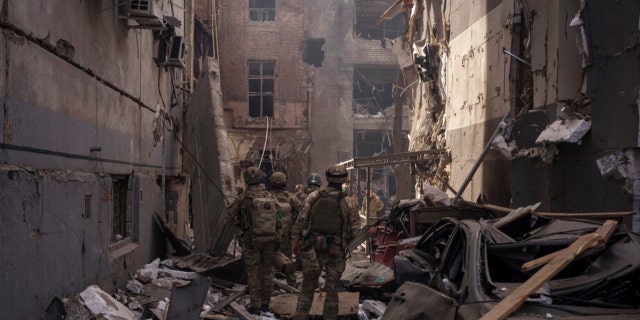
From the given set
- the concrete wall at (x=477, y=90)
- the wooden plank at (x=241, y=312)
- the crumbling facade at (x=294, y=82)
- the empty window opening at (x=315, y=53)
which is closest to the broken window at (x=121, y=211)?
the wooden plank at (x=241, y=312)

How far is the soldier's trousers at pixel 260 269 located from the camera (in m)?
8.52

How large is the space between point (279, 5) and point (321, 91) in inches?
151

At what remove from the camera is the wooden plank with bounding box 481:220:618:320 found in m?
3.90

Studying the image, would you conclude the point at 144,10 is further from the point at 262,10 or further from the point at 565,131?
the point at 262,10

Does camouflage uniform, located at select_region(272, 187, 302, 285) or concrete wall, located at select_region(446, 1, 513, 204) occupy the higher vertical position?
concrete wall, located at select_region(446, 1, 513, 204)

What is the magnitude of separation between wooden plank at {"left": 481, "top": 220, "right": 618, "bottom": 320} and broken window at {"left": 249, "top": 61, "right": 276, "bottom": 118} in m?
21.3

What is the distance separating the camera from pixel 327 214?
7789 millimetres

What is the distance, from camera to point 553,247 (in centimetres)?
485

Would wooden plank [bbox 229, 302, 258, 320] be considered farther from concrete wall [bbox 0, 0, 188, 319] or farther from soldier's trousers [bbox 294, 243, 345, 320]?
concrete wall [bbox 0, 0, 188, 319]

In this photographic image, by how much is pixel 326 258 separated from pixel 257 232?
4.17ft

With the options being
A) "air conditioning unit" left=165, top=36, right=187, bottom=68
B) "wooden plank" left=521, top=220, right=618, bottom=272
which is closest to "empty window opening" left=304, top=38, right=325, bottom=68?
"air conditioning unit" left=165, top=36, right=187, bottom=68

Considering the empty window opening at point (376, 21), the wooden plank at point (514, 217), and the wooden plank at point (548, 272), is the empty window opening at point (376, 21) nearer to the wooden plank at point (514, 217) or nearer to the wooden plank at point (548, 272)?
the wooden plank at point (514, 217)

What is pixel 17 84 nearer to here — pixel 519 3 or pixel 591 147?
pixel 591 147

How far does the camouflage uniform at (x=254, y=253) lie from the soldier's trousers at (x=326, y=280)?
3.18 ft
